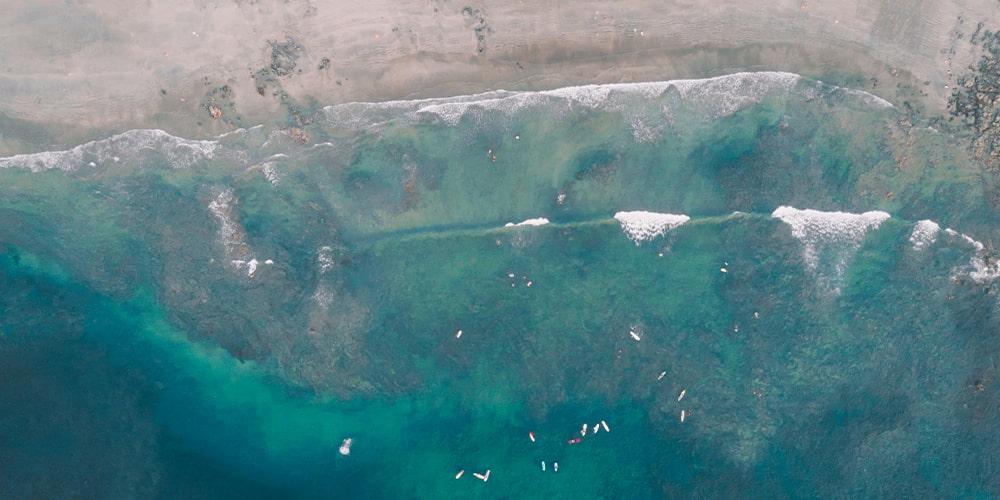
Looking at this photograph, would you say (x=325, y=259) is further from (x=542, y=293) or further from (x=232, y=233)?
(x=542, y=293)

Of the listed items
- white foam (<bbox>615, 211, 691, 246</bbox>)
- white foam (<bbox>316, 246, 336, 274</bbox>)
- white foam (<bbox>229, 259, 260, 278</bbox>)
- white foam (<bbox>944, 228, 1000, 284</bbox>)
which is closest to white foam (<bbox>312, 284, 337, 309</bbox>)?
white foam (<bbox>316, 246, 336, 274</bbox>)

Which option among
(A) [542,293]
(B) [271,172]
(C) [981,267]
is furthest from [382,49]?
(C) [981,267]

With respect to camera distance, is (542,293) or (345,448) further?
(542,293)

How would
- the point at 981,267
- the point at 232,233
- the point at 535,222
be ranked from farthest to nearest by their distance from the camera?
the point at 535,222, the point at 232,233, the point at 981,267

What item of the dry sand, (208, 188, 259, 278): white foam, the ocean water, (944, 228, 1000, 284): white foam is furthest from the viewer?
the dry sand

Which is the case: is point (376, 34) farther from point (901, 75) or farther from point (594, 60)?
point (901, 75)

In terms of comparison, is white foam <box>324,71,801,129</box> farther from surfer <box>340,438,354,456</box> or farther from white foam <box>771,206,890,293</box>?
surfer <box>340,438,354,456</box>

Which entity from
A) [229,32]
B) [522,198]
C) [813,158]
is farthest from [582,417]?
[229,32]
